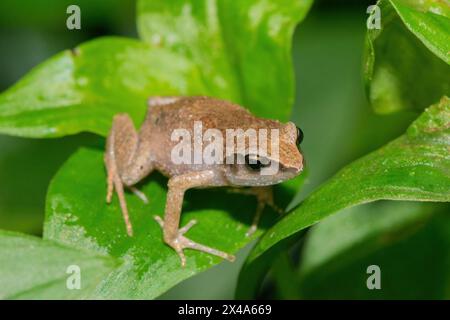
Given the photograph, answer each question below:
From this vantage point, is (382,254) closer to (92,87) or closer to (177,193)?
(177,193)

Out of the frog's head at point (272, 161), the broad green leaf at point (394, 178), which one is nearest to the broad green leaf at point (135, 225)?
the frog's head at point (272, 161)

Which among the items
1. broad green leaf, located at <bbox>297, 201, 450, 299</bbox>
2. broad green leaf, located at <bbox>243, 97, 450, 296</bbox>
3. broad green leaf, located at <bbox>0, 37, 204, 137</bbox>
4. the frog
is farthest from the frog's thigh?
broad green leaf, located at <bbox>297, 201, 450, 299</bbox>

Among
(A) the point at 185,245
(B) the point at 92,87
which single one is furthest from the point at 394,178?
(B) the point at 92,87

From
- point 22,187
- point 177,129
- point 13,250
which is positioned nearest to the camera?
point 13,250
